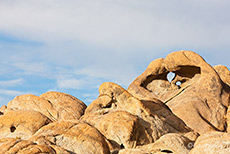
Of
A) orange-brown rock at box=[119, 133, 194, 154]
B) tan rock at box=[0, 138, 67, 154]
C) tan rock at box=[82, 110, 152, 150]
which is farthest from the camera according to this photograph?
tan rock at box=[82, 110, 152, 150]

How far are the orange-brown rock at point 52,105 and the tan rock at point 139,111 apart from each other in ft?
7.53

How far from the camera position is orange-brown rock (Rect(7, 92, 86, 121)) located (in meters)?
24.8

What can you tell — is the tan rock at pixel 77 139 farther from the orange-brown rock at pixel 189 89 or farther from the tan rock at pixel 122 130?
the orange-brown rock at pixel 189 89

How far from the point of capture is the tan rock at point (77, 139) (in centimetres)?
1443

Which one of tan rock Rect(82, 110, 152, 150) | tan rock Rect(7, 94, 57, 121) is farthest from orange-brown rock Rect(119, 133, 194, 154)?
tan rock Rect(7, 94, 57, 121)

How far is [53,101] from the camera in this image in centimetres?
2567

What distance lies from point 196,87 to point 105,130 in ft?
49.3

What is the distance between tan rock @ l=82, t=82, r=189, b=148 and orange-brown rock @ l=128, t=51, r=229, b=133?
230 cm

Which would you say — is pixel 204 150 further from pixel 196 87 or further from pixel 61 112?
pixel 196 87

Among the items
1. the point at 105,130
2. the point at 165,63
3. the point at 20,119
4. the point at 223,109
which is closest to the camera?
the point at 105,130

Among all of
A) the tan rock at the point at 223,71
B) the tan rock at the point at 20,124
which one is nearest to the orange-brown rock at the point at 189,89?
the tan rock at the point at 223,71

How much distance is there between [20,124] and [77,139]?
6067 mm

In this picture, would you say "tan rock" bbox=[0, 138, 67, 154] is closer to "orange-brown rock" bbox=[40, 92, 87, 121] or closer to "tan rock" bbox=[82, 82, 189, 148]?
"tan rock" bbox=[82, 82, 189, 148]

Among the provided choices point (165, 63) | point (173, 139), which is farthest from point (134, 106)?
point (165, 63)
